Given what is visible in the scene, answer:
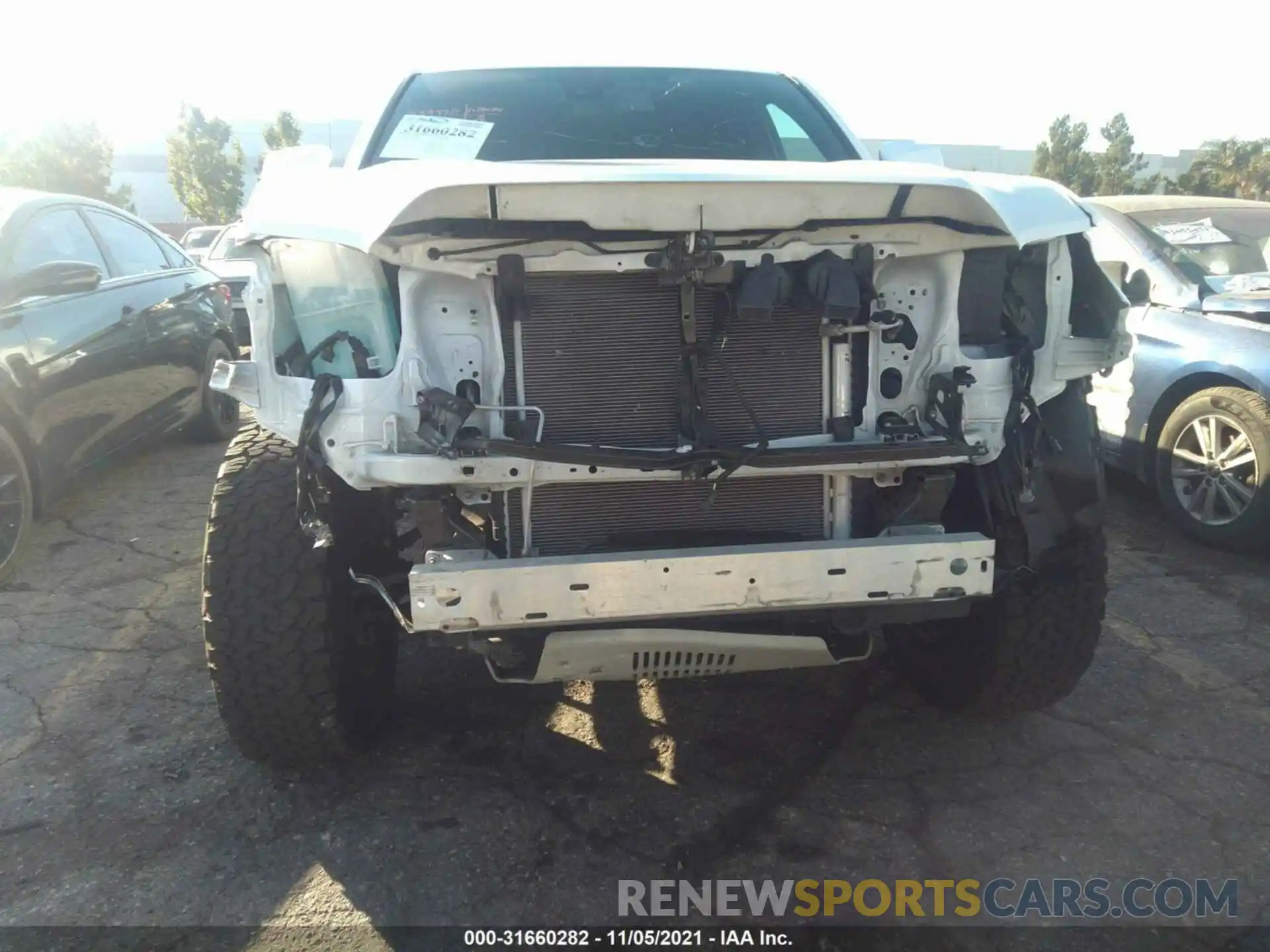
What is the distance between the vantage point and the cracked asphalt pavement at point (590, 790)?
2.31 meters

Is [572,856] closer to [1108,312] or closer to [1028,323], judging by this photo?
[1028,323]

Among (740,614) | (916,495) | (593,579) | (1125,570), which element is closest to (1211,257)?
(1125,570)

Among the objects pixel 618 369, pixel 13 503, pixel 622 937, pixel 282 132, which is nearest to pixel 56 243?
pixel 13 503

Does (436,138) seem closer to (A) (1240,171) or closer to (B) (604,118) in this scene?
(B) (604,118)

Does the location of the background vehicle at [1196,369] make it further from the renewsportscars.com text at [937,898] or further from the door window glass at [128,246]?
the door window glass at [128,246]

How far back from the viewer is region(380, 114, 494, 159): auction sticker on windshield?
3.25 meters

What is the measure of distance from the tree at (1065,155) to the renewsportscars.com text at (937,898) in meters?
27.0

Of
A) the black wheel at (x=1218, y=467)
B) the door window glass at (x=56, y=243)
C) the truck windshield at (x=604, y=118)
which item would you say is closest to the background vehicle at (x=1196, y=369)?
the black wheel at (x=1218, y=467)

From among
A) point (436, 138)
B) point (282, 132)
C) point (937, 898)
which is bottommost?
point (937, 898)

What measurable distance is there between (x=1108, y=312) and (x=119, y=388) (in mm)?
4555

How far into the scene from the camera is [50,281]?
4.18m

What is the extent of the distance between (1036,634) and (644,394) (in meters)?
1.36

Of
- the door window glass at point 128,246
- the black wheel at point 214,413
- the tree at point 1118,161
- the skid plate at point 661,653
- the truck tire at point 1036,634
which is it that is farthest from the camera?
the tree at point 1118,161

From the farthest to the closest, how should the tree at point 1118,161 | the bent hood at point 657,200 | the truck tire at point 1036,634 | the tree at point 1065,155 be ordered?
the tree at point 1065,155 < the tree at point 1118,161 < the truck tire at point 1036,634 < the bent hood at point 657,200
